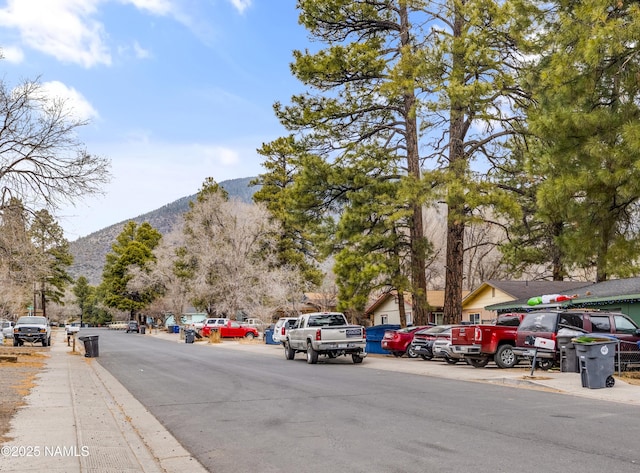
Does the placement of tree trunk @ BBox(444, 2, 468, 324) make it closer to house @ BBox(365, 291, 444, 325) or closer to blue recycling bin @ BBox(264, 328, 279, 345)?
blue recycling bin @ BBox(264, 328, 279, 345)

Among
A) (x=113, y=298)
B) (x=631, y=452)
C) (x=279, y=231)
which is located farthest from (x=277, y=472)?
(x=113, y=298)

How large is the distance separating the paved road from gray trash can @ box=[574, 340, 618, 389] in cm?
154

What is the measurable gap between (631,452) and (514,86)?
21144 mm

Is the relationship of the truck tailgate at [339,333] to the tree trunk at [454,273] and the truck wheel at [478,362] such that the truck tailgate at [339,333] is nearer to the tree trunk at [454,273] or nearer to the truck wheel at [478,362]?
the truck wheel at [478,362]

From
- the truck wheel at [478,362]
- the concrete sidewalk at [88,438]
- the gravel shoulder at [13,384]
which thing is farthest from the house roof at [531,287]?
the concrete sidewalk at [88,438]

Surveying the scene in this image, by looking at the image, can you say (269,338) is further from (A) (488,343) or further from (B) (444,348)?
(A) (488,343)

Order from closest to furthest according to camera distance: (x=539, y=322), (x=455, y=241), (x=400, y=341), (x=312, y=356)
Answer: (x=539, y=322)
(x=312, y=356)
(x=400, y=341)
(x=455, y=241)

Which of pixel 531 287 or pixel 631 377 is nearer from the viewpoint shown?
pixel 631 377

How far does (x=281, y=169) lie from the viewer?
224 feet

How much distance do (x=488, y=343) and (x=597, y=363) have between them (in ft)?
21.1

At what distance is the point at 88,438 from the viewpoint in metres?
8.87

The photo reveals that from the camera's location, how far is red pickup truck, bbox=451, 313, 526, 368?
21.2 m

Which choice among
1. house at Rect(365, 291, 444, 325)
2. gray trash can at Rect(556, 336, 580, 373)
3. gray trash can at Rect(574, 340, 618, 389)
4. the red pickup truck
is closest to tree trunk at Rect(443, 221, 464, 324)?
the red pickup truck

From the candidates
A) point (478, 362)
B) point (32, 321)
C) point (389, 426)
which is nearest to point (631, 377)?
point (478, 362)
